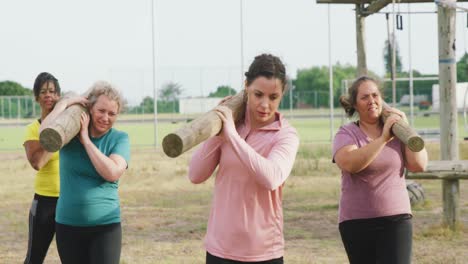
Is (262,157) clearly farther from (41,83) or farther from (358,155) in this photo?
(41,83)

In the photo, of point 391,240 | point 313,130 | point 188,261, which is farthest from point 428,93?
point 391,240

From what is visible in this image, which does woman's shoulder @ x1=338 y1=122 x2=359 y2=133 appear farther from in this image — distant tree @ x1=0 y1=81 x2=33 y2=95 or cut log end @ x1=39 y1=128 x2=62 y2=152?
distant tree @ x1=0 y1=81 x2=33 y2=95

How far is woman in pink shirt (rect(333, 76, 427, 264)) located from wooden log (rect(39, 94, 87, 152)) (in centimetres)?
148

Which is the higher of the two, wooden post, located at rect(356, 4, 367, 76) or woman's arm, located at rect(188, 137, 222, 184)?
wooden post, located at rect(356, 4, 367, 76)

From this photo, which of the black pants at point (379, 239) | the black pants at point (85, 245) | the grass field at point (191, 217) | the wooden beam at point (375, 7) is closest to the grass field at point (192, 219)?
the grass field at point (191, 217)

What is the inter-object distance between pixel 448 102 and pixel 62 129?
6.73 meters

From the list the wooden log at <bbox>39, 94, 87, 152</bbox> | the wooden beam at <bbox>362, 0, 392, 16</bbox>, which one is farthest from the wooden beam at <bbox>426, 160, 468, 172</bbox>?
the wooden log at <bbox>39, 94, 87, 152</bbox>

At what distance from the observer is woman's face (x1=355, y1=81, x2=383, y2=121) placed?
4797 millimetres

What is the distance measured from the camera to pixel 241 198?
11.9ft

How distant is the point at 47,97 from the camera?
5.91m

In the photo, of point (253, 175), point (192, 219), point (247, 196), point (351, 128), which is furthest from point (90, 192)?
point (192, 219)

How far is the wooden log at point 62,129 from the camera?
13.0ft

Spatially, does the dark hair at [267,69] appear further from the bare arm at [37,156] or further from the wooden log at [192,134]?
the bare arm at [37,156]

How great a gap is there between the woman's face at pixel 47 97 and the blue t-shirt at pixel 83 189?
1480 mm
